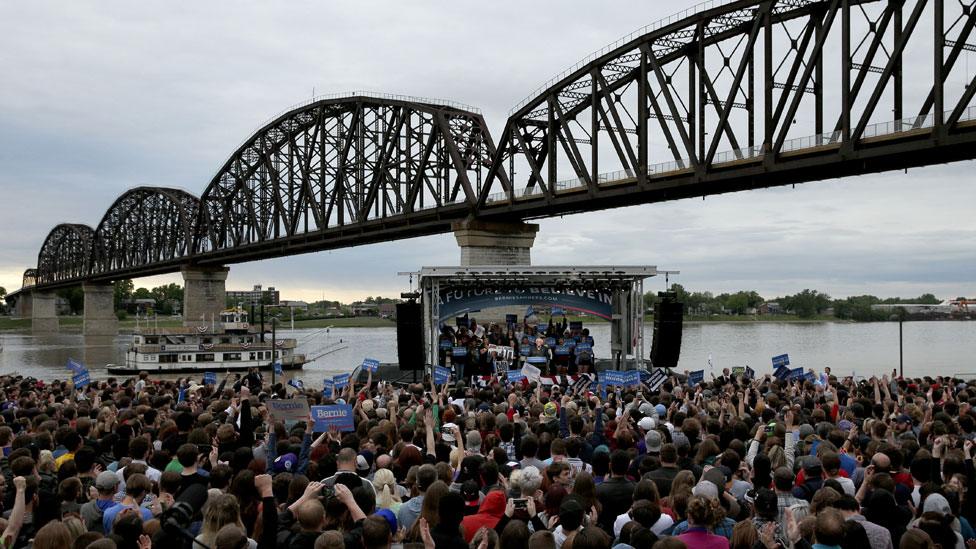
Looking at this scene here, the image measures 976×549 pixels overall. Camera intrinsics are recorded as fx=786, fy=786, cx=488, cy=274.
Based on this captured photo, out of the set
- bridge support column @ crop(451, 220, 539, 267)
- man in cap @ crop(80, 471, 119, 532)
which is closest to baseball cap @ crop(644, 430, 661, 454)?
man in cap @ crop(80, 471, 119, 532)

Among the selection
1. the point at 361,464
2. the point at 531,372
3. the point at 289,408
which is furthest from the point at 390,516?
the point at 531,372

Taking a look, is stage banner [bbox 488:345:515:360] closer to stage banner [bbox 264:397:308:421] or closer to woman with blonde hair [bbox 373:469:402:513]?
stage banner [bbox 264:397:308:421]

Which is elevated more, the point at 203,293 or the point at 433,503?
the point at 203,293

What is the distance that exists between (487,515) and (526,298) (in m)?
24.9

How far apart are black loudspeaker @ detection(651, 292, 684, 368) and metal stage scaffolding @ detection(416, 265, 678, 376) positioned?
53.7 inches

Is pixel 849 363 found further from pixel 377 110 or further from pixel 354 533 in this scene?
pixel 354 533

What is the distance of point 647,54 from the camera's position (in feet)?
151

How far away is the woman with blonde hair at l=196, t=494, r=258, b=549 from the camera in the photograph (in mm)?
5266

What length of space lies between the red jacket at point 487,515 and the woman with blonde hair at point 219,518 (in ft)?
5.09

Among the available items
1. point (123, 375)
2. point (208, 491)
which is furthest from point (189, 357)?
point (208, 491)

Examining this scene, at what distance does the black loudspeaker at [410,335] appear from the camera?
26641 mm

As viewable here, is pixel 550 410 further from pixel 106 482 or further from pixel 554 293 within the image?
pixel 554 293

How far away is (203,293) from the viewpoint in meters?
108

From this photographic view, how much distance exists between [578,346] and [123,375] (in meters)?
45.2
